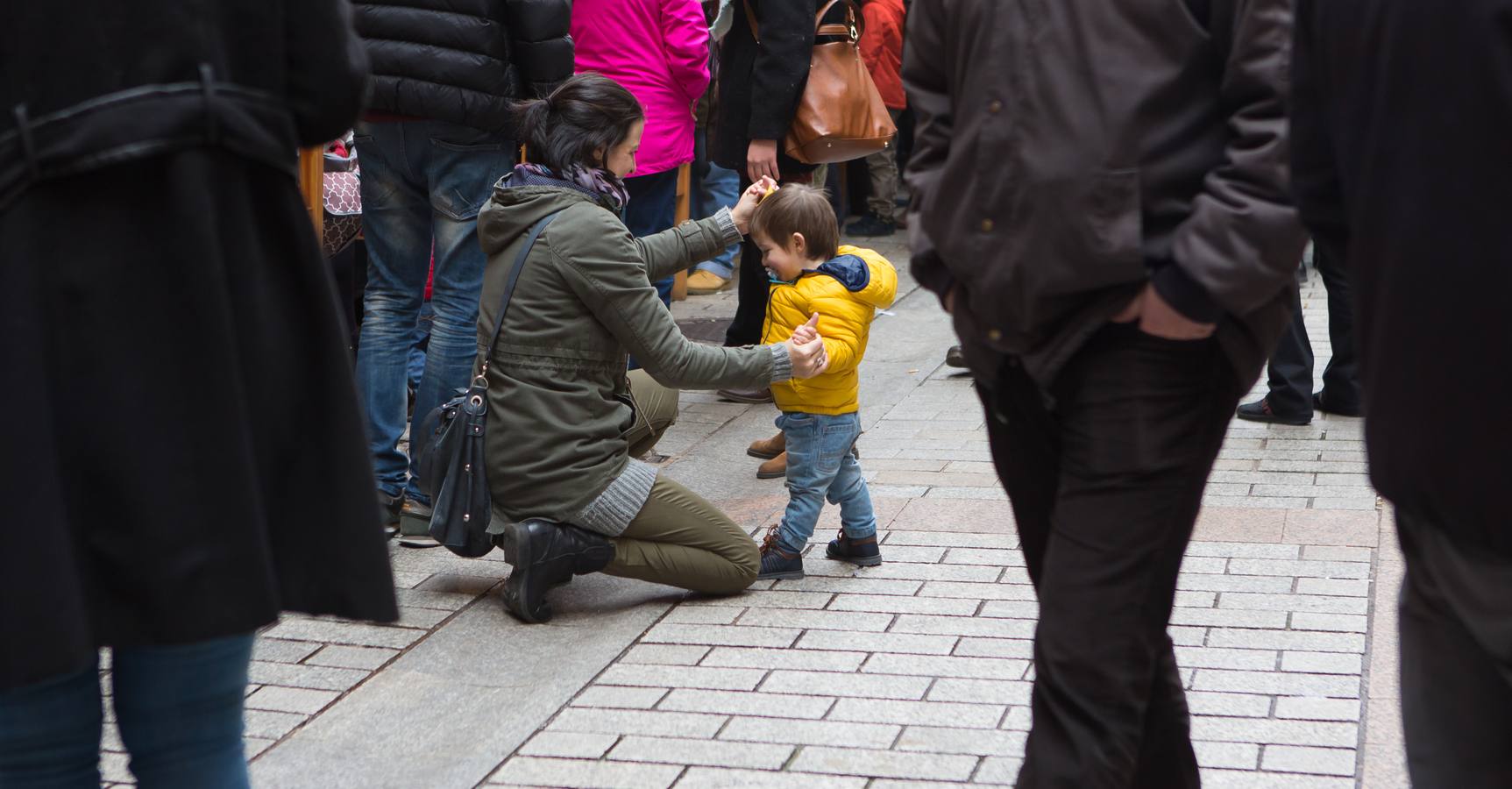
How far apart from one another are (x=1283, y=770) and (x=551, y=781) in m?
1.43

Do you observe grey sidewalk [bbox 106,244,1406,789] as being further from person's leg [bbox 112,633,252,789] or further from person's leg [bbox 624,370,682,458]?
person's leg [bbox 112,633,252,789]

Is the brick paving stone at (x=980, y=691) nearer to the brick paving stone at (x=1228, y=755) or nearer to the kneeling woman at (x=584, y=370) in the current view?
the brick paving stone at (x=1228, y=755)

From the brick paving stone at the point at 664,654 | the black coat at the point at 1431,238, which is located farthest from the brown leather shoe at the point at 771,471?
the black coat at the point at 1431,238

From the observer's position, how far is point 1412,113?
5.49 feet

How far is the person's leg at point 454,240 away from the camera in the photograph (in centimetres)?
504

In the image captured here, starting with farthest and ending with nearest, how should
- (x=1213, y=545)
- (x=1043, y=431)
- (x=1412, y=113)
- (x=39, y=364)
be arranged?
(x=1213, y=545)
(x=1043, y=431)
(x=39, y=364)
(x=1412, y=113)

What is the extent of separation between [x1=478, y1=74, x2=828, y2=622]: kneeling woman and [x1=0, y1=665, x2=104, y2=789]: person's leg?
2275 millimetres

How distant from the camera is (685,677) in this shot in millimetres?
3918

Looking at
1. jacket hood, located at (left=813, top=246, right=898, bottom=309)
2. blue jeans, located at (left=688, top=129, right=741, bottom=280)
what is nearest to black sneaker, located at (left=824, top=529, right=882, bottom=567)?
jacket hood, located at (left=813, top=246, right=898, bottom=309)

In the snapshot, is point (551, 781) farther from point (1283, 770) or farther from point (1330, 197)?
point (1330, 197)

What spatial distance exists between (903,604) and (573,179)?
143 cm

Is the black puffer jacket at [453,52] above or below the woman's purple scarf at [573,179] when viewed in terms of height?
above

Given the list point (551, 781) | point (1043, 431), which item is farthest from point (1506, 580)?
point (551, 781)

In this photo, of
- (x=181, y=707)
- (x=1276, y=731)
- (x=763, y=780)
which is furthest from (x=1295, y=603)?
(x=181, y=707)
